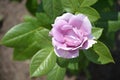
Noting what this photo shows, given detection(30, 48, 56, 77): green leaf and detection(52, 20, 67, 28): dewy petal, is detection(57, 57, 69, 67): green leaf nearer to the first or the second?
detection(30, 48, 56, 77): green leaf

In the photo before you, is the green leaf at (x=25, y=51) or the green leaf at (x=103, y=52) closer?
the green leaf at (x=103, y=52)

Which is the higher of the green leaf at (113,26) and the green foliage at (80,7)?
the green foliage at (80,7)

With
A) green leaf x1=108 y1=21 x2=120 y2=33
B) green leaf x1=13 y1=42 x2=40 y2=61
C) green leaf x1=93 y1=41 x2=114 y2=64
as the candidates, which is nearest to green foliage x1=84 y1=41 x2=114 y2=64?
green leaf x1=93 y1=41 x2=114 y2=64

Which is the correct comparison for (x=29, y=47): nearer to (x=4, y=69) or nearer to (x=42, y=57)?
(x=42, y=57)

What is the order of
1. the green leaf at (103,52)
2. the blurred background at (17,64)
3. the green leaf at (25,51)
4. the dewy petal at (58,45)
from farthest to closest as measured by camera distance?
the blurred background at (17,64) → the green leaf at (25,51) → the green leaf at (103,52) → the dewy petal at (58,45)

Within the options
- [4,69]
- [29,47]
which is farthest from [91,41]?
[4,69]

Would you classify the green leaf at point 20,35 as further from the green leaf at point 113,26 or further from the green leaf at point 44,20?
the green leaf at point 113,26

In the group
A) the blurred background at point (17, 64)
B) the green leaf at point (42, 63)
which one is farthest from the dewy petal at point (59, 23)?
the blurred background at point (17, 64)
